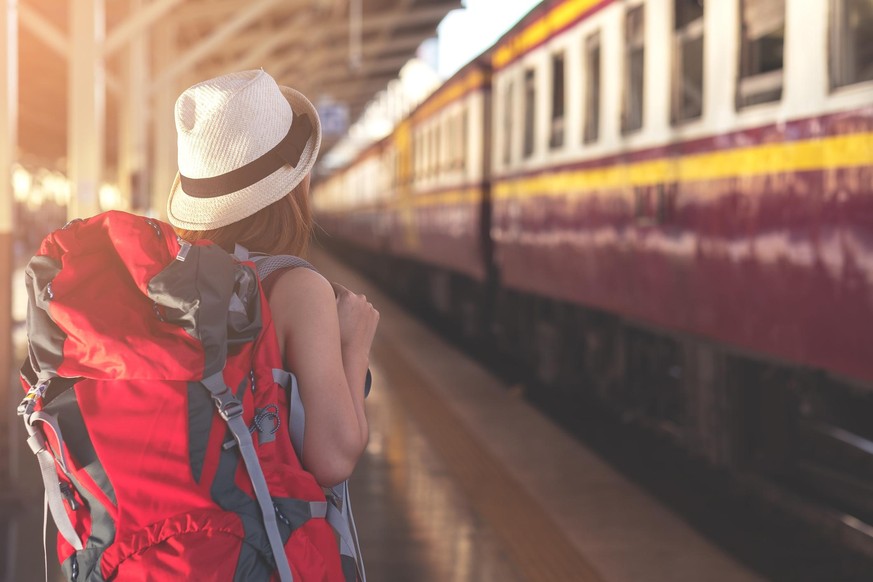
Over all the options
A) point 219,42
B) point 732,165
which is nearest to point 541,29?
point 732,165

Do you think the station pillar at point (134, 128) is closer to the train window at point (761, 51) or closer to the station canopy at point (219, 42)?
the station canopy at point (219, 42)

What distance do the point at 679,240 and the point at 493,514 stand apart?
66.5 inches

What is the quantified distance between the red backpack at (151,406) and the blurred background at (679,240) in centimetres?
335

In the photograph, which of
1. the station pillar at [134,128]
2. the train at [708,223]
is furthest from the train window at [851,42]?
the station pillar at [134,128]

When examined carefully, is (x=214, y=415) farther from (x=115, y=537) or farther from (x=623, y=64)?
(x=623, y=64)

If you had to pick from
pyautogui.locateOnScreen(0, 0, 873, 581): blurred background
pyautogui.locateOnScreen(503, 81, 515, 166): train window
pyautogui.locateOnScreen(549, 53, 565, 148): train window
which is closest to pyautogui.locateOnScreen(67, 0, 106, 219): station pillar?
pyautogui.locateOnScreen(0, 0, 873, 581): blurred background

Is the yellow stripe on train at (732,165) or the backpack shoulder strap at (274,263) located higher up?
the yellow stripe on train at (732,165)

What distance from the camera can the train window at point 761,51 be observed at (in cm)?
592

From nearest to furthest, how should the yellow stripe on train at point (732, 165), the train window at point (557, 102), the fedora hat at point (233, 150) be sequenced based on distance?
the fedora hat at point (233, 150), the yellow stripe on train at point (732, 165), the train window at point (557, 102)

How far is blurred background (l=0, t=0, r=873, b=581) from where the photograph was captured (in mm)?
5383

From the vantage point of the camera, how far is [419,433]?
8711 mm

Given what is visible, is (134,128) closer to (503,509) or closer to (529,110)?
(529,110)

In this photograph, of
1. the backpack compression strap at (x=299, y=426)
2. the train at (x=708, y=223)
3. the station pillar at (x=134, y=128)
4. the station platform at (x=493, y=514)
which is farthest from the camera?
the station pillar at (x=134, y=128)

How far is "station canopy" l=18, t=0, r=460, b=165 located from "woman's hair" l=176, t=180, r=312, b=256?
1044 cm
